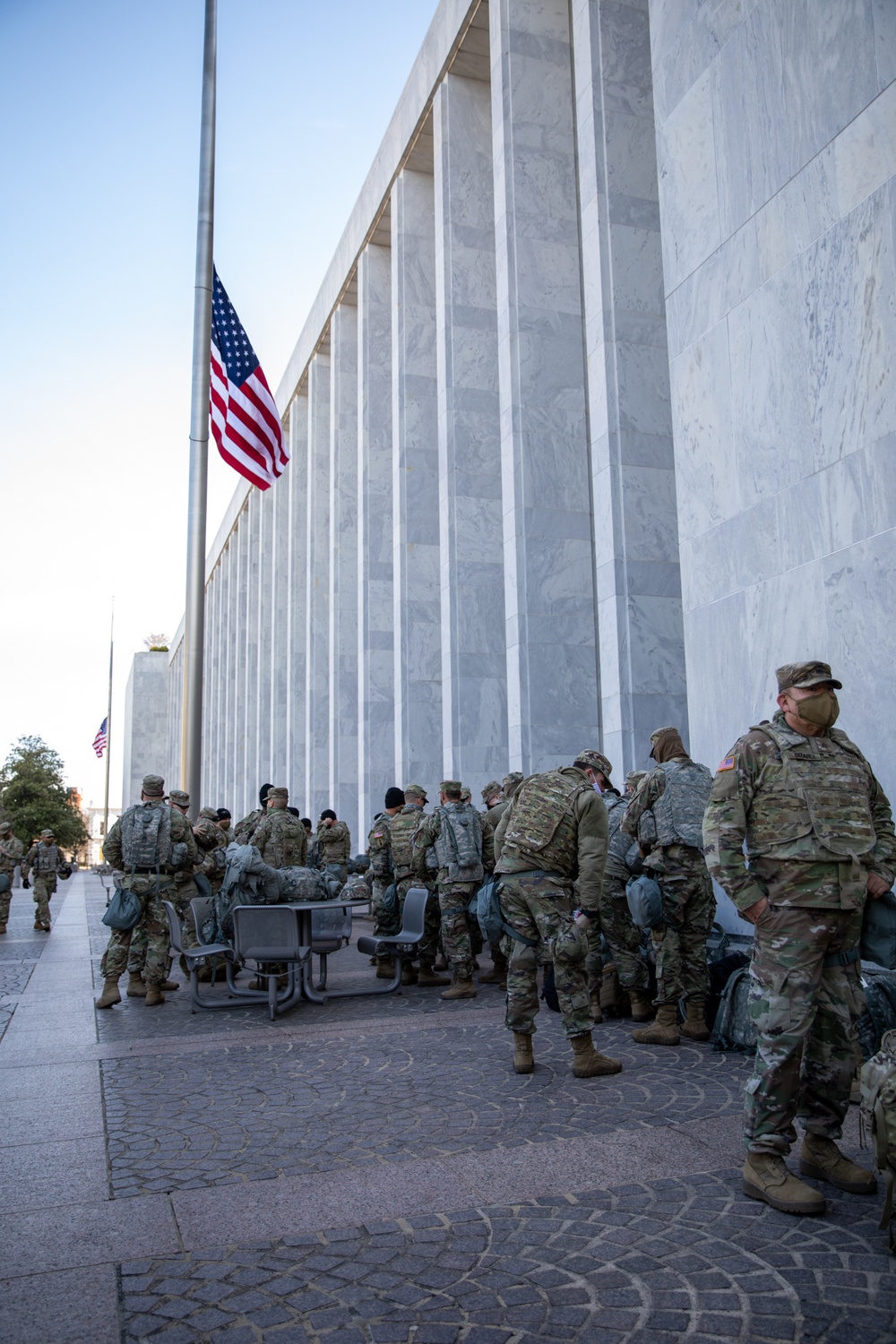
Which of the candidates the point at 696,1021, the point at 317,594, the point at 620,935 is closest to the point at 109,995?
the point at 620,935

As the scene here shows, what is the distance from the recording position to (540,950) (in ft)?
18.4

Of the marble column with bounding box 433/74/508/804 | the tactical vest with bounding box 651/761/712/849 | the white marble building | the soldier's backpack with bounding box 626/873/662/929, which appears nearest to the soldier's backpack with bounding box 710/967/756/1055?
the soldier's backpack with bounding box 626/873/662/929

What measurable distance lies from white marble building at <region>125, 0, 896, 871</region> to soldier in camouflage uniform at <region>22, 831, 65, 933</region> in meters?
5.65

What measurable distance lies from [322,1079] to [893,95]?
6963 millimetres

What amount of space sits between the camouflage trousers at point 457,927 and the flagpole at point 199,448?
4366 millimetres

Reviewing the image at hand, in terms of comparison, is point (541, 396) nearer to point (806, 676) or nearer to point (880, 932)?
point (806, 676)

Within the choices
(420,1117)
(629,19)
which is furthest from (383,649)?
(420,1117)

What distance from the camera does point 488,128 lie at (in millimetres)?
16281

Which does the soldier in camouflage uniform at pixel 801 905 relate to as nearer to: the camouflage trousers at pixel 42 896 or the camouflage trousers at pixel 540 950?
the camouflage trousers at pixel 540 950

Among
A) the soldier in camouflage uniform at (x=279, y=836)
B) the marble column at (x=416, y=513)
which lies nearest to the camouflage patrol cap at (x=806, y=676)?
the soldier in camouflage uniform at (x=279, y=836)

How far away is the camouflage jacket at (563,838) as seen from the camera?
5504 millimetres

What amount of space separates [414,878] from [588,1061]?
401 centimetres

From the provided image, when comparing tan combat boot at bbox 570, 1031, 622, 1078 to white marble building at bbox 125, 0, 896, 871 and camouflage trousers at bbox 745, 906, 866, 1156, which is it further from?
white marble building at bbox 125, 0, 896, 871

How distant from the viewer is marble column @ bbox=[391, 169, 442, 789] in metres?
17.0
